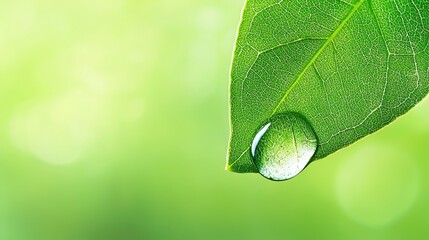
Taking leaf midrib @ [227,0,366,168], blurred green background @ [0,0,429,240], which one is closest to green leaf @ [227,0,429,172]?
leaf midrib @ [227,0,366,168]

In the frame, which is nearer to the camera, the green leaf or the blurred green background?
the green leaf

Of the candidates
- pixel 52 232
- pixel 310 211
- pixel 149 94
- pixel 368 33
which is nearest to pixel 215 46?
pixel 149 94

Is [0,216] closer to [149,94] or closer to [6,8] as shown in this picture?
[149,94]

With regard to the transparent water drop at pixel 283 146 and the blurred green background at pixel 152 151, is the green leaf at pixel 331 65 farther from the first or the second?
Answer: the blurred green background at pixel 152 151

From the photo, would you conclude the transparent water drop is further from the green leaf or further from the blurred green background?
the blurred green background

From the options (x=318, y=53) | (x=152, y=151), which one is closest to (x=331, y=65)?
(x=318, y=53)

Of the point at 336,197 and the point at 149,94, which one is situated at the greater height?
the point at 149,94

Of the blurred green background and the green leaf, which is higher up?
the blurred green background
